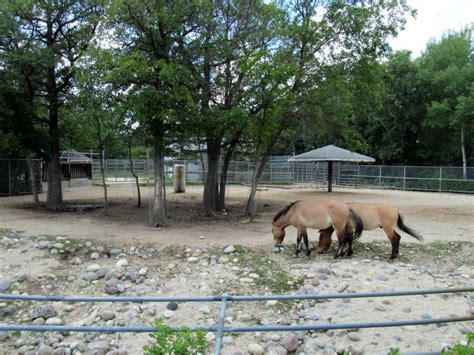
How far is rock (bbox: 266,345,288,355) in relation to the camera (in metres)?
5.38

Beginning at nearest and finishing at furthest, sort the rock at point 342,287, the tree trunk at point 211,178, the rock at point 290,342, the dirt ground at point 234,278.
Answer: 1. the rock at point 290,342
2. the dirt ground at point 234,278
3. the rock at point 342,287
4. the tree trunk at point 211,178

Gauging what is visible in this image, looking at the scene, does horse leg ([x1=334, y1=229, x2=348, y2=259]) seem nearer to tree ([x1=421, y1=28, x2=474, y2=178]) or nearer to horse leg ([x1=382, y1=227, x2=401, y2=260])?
horse leg ([x1=382, y1=227, x2=401, y2=260])

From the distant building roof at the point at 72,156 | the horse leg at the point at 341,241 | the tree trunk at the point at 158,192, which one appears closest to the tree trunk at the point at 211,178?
the tree trunk at the point at 158,192

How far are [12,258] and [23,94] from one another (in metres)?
7.41

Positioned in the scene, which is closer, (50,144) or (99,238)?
(99,238)

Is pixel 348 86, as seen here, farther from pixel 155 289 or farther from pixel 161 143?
pixel 155 289

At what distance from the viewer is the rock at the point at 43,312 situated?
6.47 metres

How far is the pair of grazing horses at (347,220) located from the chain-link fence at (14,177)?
1430 centimetres

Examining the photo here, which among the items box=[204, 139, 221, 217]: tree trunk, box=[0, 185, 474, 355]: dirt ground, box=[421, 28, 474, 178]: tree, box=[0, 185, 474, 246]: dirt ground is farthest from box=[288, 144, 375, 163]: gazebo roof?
box=[0, 185, 474, 355]: dirt ground

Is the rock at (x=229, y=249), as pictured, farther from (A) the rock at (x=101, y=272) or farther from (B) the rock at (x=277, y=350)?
(B) the rock at (x=277, y=350)

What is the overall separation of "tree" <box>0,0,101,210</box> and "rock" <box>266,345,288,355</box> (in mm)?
9520

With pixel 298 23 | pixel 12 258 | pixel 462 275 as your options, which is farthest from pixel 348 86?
pixel 12 258

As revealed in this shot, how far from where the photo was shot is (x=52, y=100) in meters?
14.3

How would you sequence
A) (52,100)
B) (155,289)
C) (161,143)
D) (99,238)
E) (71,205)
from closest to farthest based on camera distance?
(155,289) < (99,238) < (161,143) < (52,100) < (71,205)
